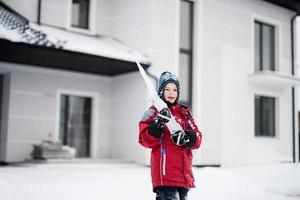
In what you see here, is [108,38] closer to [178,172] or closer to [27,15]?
[27,15]

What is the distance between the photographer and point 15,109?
1187 cm

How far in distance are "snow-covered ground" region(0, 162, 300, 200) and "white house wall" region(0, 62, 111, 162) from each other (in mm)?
2470

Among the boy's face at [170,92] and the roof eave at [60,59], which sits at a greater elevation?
the roof eave at [60,59]

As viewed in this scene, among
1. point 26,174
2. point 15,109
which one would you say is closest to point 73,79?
point 15,109

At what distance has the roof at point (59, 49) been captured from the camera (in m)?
10.0

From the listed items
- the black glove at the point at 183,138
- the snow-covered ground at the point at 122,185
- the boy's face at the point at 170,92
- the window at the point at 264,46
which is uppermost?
the window at the point at 264,46

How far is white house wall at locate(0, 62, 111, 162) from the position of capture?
11836 millimetres

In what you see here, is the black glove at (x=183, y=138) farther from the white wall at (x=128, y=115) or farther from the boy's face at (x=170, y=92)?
the white wall at (x=128, y=115)

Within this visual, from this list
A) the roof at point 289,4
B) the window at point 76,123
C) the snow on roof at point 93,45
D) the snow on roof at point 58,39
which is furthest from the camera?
the roof at point 289,4

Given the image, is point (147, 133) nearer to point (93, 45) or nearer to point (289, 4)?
point (93, 45)

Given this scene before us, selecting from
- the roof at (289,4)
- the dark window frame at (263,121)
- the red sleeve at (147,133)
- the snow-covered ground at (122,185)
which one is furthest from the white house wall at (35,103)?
the red sleeve at (147,133)

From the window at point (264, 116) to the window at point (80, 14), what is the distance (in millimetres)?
6809

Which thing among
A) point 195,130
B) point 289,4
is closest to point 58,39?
point 195,130

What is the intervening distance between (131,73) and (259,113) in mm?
5515
